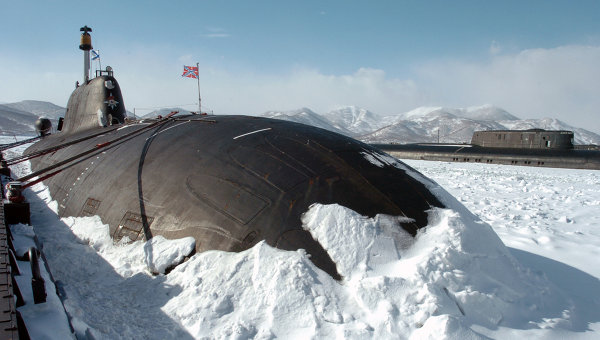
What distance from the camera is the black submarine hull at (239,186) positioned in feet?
12.9

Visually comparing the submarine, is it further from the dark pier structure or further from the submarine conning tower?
the dark pier structure

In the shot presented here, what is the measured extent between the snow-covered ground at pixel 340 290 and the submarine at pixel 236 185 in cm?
18

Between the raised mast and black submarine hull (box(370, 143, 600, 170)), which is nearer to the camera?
the raised mast

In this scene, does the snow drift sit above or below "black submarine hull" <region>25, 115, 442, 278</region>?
below

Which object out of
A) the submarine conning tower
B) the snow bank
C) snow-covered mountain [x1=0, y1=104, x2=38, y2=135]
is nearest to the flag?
the submarine conning tower

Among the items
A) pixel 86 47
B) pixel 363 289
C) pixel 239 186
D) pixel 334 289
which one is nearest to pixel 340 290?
pixel 334 289

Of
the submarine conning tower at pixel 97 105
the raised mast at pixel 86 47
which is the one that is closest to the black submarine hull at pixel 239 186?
the submarine conning tower at pixel 97 105

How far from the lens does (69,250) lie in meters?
4.81

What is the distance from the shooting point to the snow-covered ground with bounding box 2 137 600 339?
312 cm

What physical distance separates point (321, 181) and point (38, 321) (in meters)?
2.75

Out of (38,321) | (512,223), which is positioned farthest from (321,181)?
(512,223)

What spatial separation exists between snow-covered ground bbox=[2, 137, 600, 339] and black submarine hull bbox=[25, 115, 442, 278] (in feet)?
0.51

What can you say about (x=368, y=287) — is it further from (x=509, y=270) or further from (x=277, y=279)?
(x=509, y=270)

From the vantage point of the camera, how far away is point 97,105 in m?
10.8
